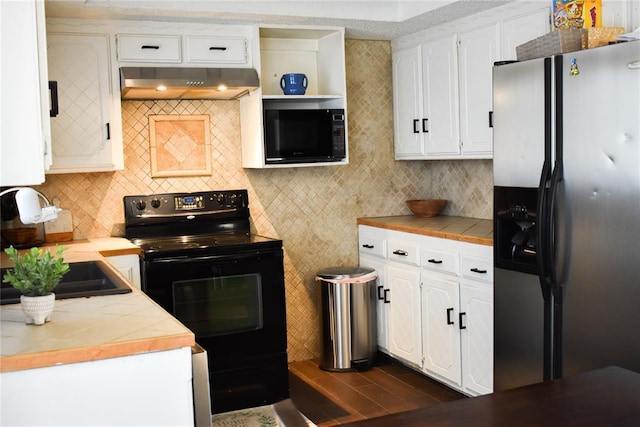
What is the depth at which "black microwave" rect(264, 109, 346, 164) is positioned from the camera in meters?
4.56

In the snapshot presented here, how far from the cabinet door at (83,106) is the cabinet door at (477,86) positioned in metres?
2.02

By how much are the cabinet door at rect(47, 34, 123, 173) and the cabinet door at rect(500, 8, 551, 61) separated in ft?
7.18

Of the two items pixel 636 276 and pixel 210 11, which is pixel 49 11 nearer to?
pixel 210 11

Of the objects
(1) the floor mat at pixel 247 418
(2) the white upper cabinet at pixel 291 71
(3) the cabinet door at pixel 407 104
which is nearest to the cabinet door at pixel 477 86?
(3) the cabinet door at pixel 407 104

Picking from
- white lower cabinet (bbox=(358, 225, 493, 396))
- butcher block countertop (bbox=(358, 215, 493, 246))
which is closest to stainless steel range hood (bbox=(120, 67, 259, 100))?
butcher block countertop (bbox=(358, 215, 493, 246))

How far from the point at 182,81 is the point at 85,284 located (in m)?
1.47

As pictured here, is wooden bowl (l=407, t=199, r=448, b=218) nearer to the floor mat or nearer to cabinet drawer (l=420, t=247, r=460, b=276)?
cabinet drawer (l=420, t=247, r=460, b=276)

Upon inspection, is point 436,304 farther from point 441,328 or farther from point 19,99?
point 19,99

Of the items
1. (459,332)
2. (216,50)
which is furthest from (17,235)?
(459,332)

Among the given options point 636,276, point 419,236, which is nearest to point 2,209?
point 419,236

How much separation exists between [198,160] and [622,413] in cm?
355

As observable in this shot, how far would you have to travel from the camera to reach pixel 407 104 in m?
5.07

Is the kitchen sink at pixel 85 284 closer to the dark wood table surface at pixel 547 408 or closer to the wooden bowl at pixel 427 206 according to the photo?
the dark wood table surface at pixel 547 408

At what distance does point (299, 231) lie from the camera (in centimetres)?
510
